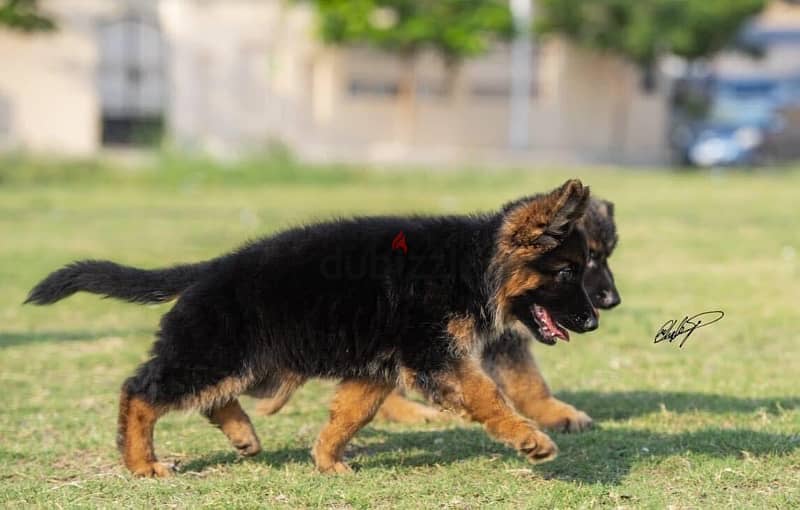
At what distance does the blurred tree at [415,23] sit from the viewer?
2727 cm

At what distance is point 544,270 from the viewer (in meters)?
5.45

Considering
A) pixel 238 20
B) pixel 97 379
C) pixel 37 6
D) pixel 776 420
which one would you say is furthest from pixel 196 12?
pixel 776 420

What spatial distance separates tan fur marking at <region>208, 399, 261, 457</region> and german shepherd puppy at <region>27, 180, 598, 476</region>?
0.23 ft

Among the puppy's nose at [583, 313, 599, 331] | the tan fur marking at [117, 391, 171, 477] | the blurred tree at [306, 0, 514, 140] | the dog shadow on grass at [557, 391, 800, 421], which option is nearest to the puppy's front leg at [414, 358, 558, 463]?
the puppy's nose at [583, 313, 599, 331]

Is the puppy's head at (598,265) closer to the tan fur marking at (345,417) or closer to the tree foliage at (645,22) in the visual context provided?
the tan fur marking at (345,417)

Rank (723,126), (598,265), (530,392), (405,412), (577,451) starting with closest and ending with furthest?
(577,451) < (530,392) < (405,412) < (598,265) < (723,126)

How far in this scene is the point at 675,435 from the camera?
6.02m

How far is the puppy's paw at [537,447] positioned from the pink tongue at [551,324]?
0.57 meters

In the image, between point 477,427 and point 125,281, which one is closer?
point 125,281

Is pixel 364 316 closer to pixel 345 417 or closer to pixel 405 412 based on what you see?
pixel 345 417

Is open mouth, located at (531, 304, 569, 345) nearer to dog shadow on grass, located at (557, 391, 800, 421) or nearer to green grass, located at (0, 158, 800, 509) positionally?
green grass, located at (0, 158, 800, 509)

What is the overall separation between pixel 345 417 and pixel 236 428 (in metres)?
0.54

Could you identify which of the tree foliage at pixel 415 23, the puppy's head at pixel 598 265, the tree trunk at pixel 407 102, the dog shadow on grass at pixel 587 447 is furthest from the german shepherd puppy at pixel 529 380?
the tree trunk at pixel 407 102

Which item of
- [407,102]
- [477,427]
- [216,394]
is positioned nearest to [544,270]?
[477,427]
